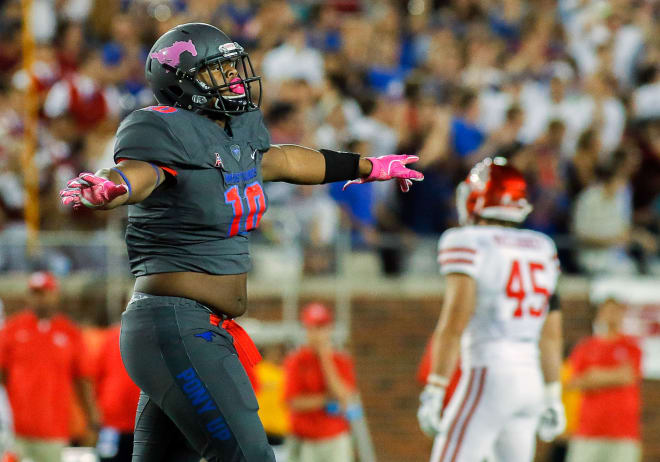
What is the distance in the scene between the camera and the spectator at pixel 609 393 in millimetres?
9172

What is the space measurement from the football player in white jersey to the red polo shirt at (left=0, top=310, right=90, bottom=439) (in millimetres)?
4096

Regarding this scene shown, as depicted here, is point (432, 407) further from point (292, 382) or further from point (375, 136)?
point (375, 136)

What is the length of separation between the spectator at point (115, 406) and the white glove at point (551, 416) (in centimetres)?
324

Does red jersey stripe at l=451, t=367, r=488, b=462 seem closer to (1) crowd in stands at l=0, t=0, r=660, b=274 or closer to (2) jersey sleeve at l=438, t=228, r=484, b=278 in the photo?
(2) jersey sleeve at l=438, t=228, r=484, b=278

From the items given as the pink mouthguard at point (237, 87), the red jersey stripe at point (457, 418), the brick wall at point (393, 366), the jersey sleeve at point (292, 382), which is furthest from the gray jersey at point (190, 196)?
the brick wall at point (393, 366)

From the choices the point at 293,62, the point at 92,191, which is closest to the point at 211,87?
the point at 92,191

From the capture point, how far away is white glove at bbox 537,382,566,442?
6.02 m

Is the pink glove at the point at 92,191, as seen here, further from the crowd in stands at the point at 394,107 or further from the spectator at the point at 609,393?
the crowd in stands at the point at 394,107

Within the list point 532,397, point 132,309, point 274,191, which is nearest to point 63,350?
point 274,191

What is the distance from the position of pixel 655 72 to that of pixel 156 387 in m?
9.90

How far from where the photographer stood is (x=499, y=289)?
5.60 m

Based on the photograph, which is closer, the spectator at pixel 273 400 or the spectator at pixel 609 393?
the spectator at pixel 609 393

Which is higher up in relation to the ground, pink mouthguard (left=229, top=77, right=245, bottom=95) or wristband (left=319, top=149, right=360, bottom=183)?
pink mouthguard (left=229, top=77, right=245, bottom=95)

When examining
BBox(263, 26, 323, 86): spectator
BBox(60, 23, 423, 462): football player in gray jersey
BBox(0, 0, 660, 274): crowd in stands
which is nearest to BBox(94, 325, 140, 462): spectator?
BBox(0, 0, 660, 274): crowd in stands
